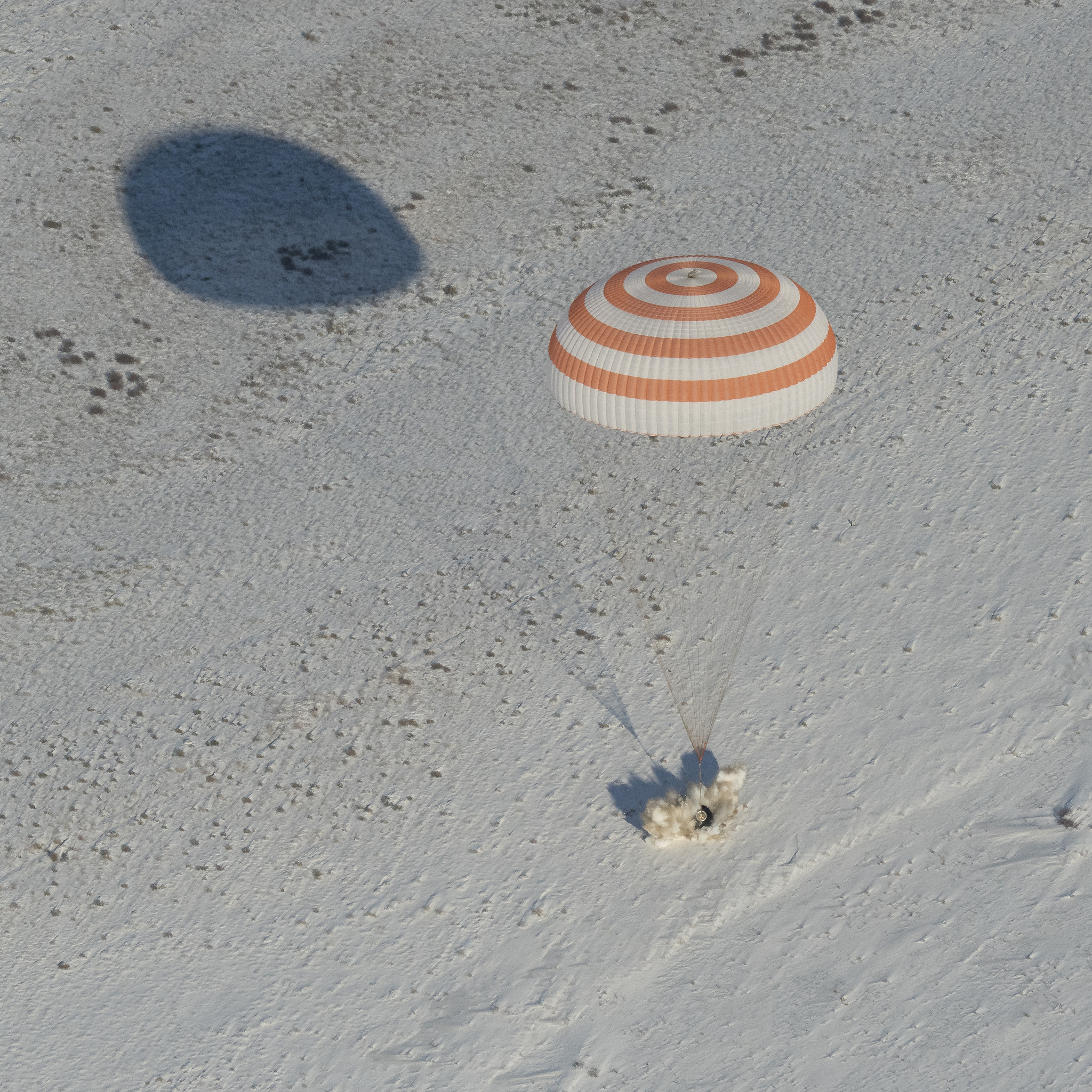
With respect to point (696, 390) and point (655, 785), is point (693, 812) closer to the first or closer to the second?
point (655, 785)

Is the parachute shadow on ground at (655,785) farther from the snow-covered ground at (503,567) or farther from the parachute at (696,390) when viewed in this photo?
the parachute at (696,390)

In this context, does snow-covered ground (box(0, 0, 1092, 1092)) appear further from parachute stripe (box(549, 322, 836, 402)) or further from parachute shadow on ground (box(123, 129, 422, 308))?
parachute stripe (box(549, 322, 836, 402))

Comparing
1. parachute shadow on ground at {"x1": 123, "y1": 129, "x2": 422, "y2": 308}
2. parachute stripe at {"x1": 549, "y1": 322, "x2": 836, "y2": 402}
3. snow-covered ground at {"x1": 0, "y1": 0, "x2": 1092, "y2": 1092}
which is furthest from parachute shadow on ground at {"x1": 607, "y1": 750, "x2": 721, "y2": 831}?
parachute shadow on ground at {"x1": 123, "y1": 129, "x2": 422, "y2": 308}

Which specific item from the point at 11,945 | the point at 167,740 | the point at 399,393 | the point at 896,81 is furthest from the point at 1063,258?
the point at 11,945

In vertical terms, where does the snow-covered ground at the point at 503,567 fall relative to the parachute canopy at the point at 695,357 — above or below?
below

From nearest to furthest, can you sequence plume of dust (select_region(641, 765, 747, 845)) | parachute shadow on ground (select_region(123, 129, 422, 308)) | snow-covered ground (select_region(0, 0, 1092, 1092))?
snow-covered ground (select_region(0, 0, 1092, 1092))
plume of dust (select_region(641, 765, 747, 845))
parachute shadow on ground (select_region(123, 129, 422, 308))

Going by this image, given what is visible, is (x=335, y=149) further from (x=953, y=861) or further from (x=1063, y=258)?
(x=953, y=861)

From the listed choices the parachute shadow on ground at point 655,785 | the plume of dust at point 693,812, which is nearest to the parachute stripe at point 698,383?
the plume of dust at point 693,812
